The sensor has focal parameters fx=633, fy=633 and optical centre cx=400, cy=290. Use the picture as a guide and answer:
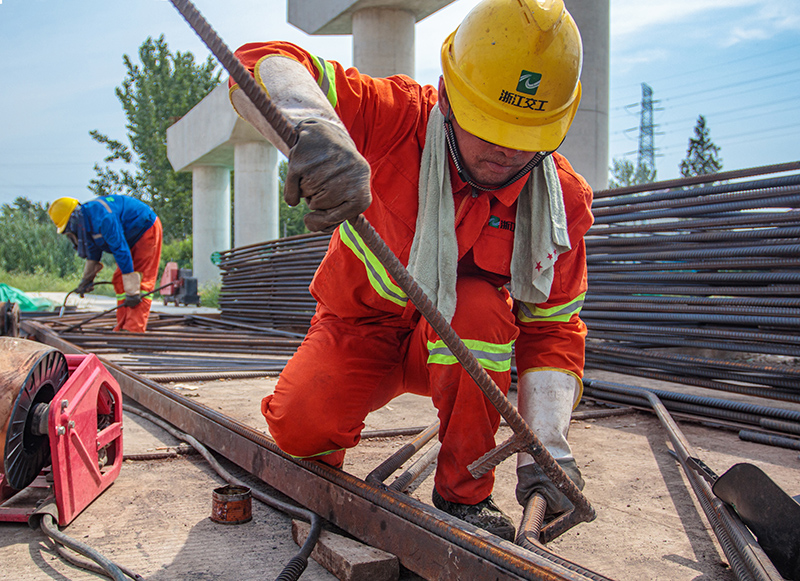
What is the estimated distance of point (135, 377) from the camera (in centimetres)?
412

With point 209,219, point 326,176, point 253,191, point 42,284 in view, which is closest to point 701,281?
point 326,176

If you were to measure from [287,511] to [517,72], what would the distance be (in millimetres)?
1601

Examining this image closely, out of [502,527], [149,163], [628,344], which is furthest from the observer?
[149,163]

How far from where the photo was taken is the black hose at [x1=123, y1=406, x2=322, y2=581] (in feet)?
5.37

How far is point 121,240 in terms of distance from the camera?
778cm

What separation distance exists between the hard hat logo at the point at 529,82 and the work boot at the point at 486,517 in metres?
1.25

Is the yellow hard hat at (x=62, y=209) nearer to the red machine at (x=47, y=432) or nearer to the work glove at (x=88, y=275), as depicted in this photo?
the work glove at (x=88, y=275)

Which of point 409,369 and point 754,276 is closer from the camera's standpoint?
point 409,369

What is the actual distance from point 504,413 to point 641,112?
220ft

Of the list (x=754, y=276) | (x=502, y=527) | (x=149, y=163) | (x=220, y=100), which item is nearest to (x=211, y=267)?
(x=220, y=100)

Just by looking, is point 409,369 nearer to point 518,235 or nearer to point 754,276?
point 518,235

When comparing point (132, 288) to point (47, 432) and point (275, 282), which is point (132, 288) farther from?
point (47, 432)

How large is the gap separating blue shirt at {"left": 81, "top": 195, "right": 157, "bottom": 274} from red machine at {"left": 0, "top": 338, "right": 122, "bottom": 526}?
589 centimetres

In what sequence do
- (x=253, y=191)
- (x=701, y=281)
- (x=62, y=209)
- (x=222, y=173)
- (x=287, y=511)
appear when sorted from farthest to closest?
(x=222, y=173), (x=253, y=191), (x=62, y=209), (x=701, y=281), (x=287, y=511)
